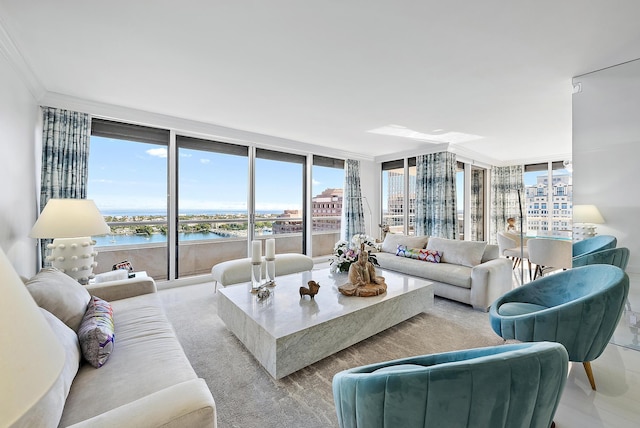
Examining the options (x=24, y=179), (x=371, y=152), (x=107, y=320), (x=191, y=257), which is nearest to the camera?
(x=107, y=320)

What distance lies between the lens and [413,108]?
11.4 feet

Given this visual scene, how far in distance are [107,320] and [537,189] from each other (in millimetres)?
8136

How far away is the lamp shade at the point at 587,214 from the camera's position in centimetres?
261

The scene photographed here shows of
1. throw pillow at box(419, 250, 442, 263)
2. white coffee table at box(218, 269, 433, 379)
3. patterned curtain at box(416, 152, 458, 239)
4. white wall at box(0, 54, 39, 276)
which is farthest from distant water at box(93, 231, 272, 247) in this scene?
patterned curtain at box(416, 152, 458, 239)

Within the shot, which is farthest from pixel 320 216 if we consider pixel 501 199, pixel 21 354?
pixel 21 354

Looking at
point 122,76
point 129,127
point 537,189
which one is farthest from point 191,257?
point 537,189

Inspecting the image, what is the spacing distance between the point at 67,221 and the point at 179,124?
6.86 feet

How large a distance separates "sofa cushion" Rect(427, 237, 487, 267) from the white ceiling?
5.67ft

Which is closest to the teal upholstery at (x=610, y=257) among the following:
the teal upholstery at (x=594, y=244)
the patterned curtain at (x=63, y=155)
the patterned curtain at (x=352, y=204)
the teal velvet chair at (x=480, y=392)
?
the teal upholstery at (x=594, y=244)

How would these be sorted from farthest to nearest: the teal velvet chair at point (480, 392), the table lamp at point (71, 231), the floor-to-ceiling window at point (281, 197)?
1. the floor-to-ceiling window at point (281, 197)
2. the table lamp at point (71, 231)
3. the teal velvet chair at point (480, 392)

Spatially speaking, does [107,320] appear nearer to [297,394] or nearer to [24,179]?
[297,394]

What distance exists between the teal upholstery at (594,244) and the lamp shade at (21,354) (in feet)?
12.0

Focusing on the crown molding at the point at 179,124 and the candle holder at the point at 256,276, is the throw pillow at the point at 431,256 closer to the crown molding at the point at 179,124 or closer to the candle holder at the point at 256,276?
the candle holder at the point at 256,276

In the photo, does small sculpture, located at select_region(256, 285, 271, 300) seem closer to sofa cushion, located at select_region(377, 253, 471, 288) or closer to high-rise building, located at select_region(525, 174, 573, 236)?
sofa cushion, located at select_region(377, 253, 471, 288)
